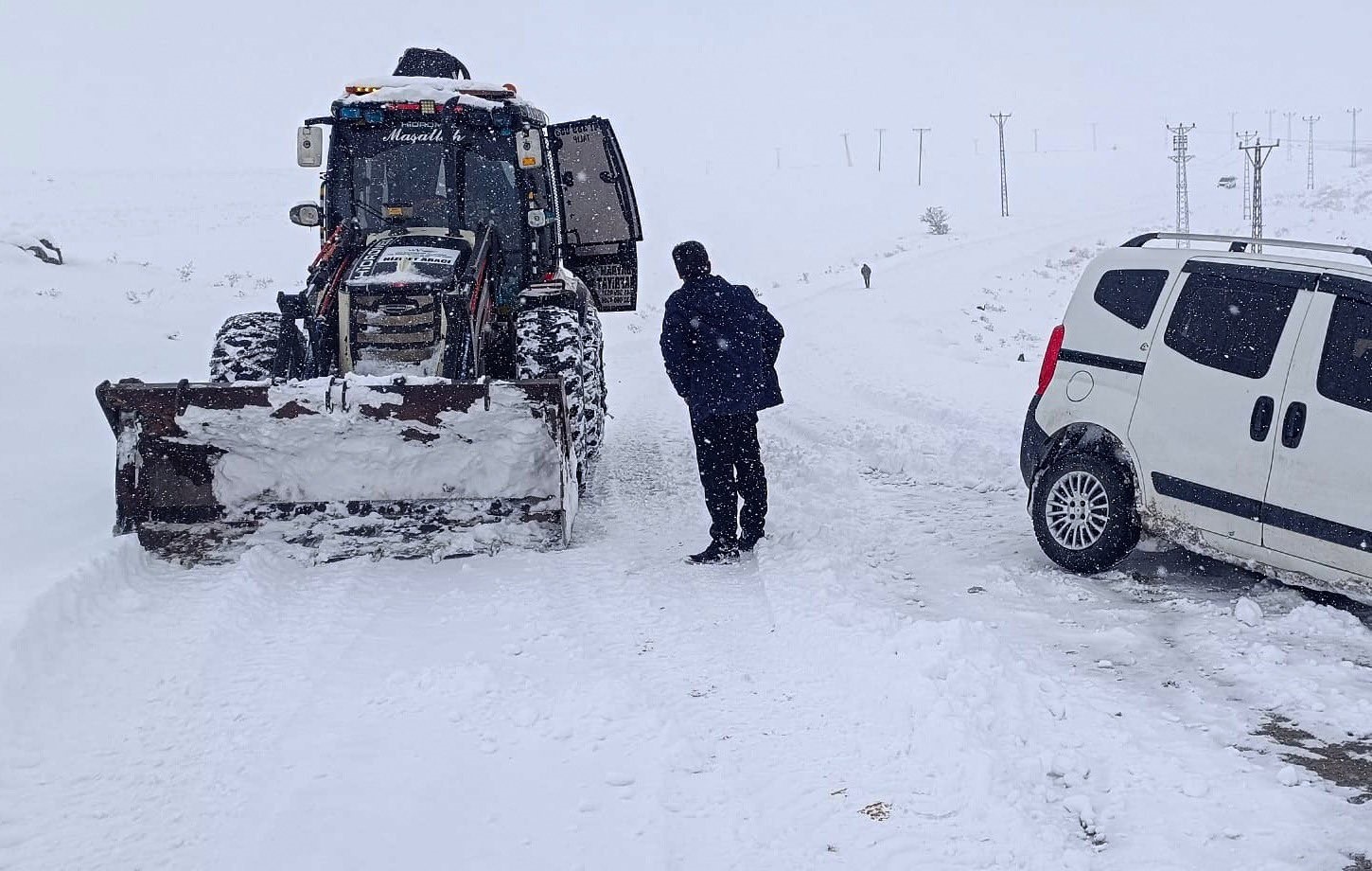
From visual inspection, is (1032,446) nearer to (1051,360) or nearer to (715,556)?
(1051,360)

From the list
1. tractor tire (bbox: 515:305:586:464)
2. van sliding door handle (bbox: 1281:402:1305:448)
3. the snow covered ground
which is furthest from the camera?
tractor tire (bbox: 515:305:586:464)

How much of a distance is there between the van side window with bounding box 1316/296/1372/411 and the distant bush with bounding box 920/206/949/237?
49498 mm

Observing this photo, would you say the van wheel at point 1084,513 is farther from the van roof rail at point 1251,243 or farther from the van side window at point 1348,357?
the van roof rail at point 1251,243

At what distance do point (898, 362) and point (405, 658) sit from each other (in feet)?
42.2

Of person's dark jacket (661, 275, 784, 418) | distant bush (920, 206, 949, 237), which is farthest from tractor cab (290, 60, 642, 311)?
distant bush (920, 206, 949, 237)

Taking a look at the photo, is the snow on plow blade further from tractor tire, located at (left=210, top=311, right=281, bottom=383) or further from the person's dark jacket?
tractor tire, located at (left=210, top=311, right=281, bottom=383)

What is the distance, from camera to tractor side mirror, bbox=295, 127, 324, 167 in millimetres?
7938

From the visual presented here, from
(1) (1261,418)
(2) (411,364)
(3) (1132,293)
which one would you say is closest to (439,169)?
(2) (411,364)

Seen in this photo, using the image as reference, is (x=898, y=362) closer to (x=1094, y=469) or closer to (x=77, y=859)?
(x=1094, y=469)

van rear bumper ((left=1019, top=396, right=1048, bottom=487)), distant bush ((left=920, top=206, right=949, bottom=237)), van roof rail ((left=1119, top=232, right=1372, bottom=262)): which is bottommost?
van rear bumper ((left=1019, top=396, right=1048, bottom=487))

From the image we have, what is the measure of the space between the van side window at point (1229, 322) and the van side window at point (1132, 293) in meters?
0.16

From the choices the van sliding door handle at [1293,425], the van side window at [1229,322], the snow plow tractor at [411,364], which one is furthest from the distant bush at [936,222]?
the van sliding door handle at [1293,425]

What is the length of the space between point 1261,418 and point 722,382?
2.90 metres

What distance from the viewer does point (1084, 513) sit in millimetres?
6086
